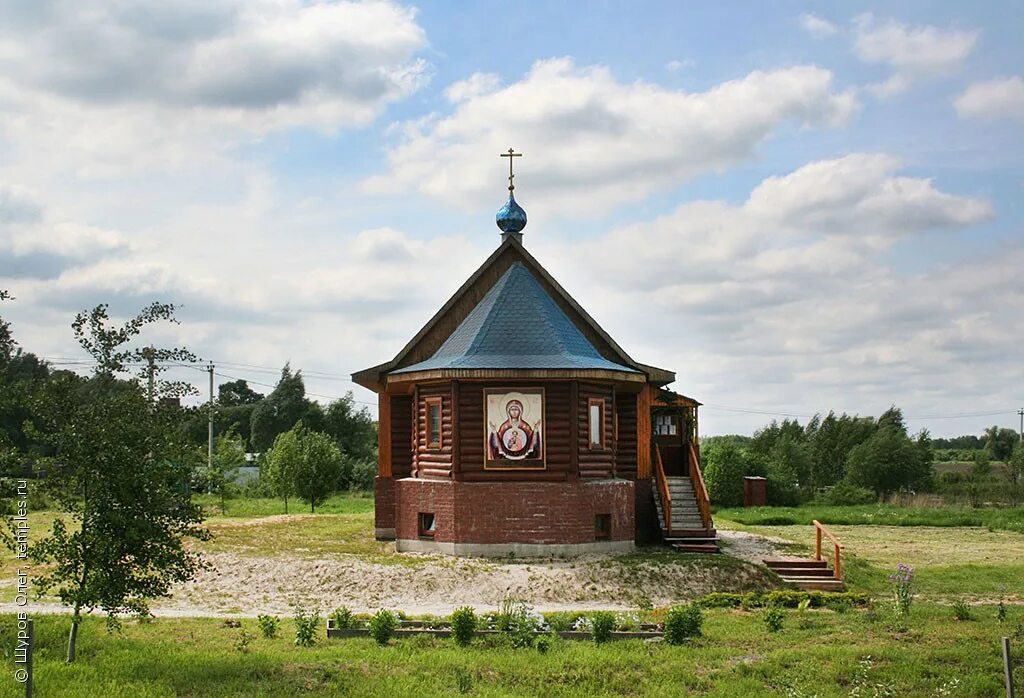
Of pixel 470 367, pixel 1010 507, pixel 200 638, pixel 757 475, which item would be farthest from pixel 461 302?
pixel 1010 507

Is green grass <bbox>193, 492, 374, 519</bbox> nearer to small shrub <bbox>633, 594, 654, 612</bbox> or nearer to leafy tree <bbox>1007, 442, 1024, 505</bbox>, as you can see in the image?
small shrub <bbox>633, 594, 654, 612</bbox>

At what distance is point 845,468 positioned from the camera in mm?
59875

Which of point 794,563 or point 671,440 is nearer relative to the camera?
point 794,563

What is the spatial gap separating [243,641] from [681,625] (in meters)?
5.84

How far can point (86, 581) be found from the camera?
12.8m

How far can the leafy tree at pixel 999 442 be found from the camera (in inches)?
3440

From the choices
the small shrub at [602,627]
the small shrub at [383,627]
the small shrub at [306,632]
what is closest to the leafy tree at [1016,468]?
the small shrub at [602,627]

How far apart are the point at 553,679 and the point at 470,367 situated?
10722 mm

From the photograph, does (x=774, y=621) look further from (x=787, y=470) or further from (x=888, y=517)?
(x=787, y=470)

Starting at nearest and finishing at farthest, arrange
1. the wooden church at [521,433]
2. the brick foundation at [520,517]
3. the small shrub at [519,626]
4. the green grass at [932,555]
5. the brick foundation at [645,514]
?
1. the small shrub at [519,626]
2. the green grass at [932,555]
3. the brick foundation at [520,517]
4. the wooden church at [521,433]
5. the brick foundation at [645,514]

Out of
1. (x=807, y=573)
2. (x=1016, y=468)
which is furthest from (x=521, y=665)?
(x=1016, y=468)

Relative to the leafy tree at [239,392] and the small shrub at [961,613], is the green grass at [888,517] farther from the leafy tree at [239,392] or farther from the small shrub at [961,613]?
the leafy tree at [239,392]

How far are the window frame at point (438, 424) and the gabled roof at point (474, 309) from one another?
2225mm

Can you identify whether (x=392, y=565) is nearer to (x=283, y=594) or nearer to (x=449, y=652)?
(x=283, y=594)
